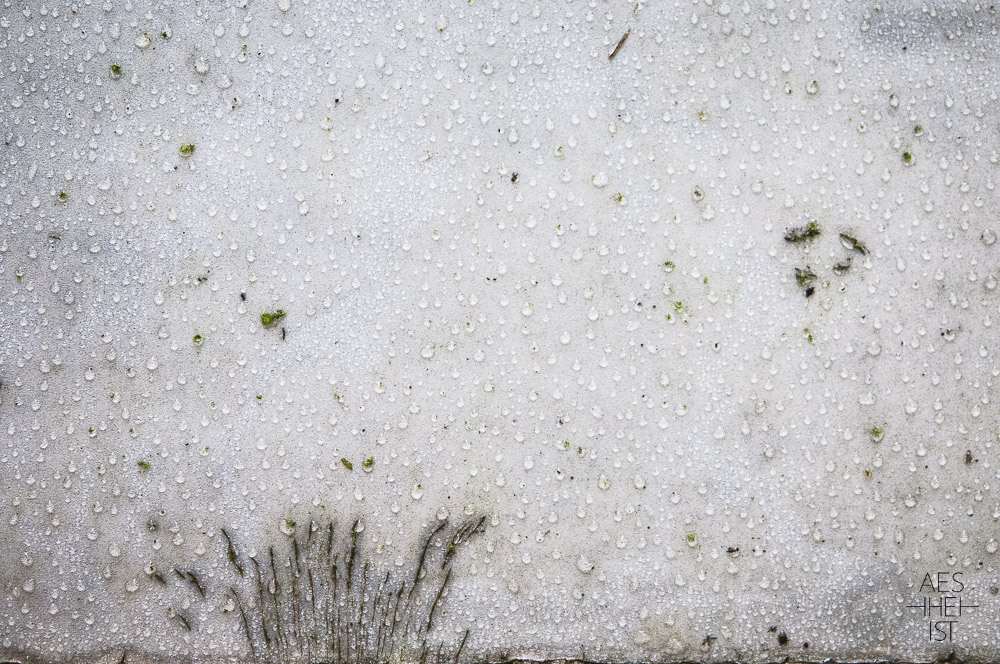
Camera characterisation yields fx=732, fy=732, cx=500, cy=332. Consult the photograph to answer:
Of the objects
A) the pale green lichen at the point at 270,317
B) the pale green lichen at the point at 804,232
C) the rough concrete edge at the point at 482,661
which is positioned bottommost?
the rough concrete edge at the point at 482,661

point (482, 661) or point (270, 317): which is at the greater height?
point (270, 317)

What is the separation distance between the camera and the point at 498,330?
63.3 inches

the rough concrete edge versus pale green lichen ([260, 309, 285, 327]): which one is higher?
pale green lichen ([260, 309, 285, 327])

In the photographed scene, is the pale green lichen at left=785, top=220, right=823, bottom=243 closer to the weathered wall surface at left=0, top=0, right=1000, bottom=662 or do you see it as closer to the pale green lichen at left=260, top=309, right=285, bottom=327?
the weathered wall surface at left=0, top=0, right=1000, bottom=662

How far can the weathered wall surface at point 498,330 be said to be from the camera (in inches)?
62.6

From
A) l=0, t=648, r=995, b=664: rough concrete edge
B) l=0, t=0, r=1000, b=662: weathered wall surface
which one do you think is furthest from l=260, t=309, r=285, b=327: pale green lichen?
l=0, t=648, r=995, b=664: rough concrete edge

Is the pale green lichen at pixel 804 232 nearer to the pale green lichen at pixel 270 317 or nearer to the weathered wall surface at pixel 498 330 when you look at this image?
the weathered wall surface at pixel 498 330

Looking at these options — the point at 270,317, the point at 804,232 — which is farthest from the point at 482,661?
the point at 804,232

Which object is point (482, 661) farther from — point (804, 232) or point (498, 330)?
point (804, 232)

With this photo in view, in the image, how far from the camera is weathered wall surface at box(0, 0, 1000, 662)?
62.6 inches

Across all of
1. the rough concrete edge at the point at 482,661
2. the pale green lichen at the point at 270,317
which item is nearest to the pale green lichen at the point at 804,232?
the rough concrete edge at the point at 482,661

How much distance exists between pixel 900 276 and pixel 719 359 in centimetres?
43

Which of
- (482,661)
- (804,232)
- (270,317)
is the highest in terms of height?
(804,232)

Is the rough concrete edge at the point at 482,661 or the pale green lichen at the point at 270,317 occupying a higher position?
the pale green lichen at the point at 270,317
